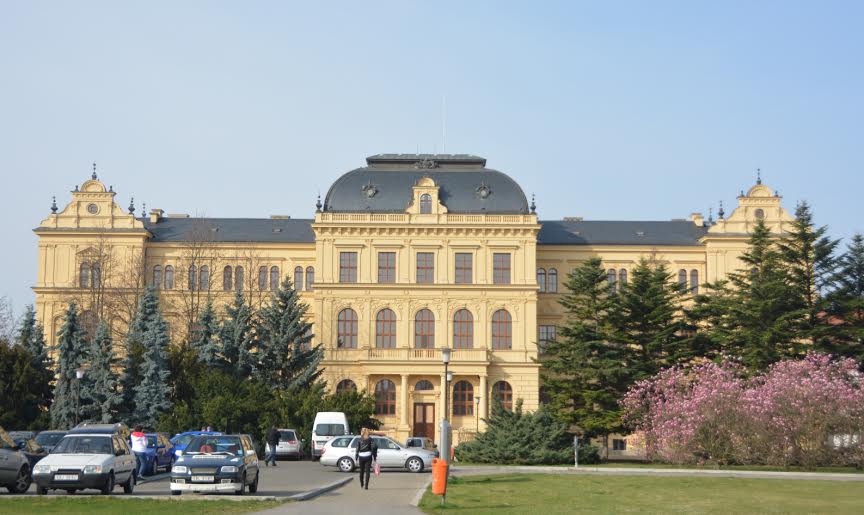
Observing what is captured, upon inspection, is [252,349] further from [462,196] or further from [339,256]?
[462,196]

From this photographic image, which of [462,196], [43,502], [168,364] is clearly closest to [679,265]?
[462,196]

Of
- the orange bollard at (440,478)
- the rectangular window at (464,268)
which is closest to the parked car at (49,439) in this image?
the orange bollard at (440,478)

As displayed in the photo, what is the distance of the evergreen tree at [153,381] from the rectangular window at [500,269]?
25371 millimetres

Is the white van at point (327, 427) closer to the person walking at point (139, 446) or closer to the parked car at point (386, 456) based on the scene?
the parked car at point (386, 456)

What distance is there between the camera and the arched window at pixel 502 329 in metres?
77.1

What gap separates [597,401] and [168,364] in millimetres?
24302

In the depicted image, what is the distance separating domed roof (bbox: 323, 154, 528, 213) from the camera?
7906cm

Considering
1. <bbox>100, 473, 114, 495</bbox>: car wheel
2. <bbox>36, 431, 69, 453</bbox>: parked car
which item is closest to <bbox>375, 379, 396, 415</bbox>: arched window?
<bbox>36, 431, 69, 453</bbox>: parked car

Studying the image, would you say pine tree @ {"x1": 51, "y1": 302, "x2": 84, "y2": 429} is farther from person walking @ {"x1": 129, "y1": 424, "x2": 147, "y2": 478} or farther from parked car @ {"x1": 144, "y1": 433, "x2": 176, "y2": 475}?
person walking @ {"x1": 129, "y1": 424, "x2": 147, "y2": 478}

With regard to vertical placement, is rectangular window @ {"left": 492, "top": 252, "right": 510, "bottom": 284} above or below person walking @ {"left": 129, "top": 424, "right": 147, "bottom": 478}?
above

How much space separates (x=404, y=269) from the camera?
3086 inches

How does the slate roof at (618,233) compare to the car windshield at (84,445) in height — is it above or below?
above

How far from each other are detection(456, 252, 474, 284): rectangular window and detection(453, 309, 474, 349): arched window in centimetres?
223

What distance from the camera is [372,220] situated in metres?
78.4
